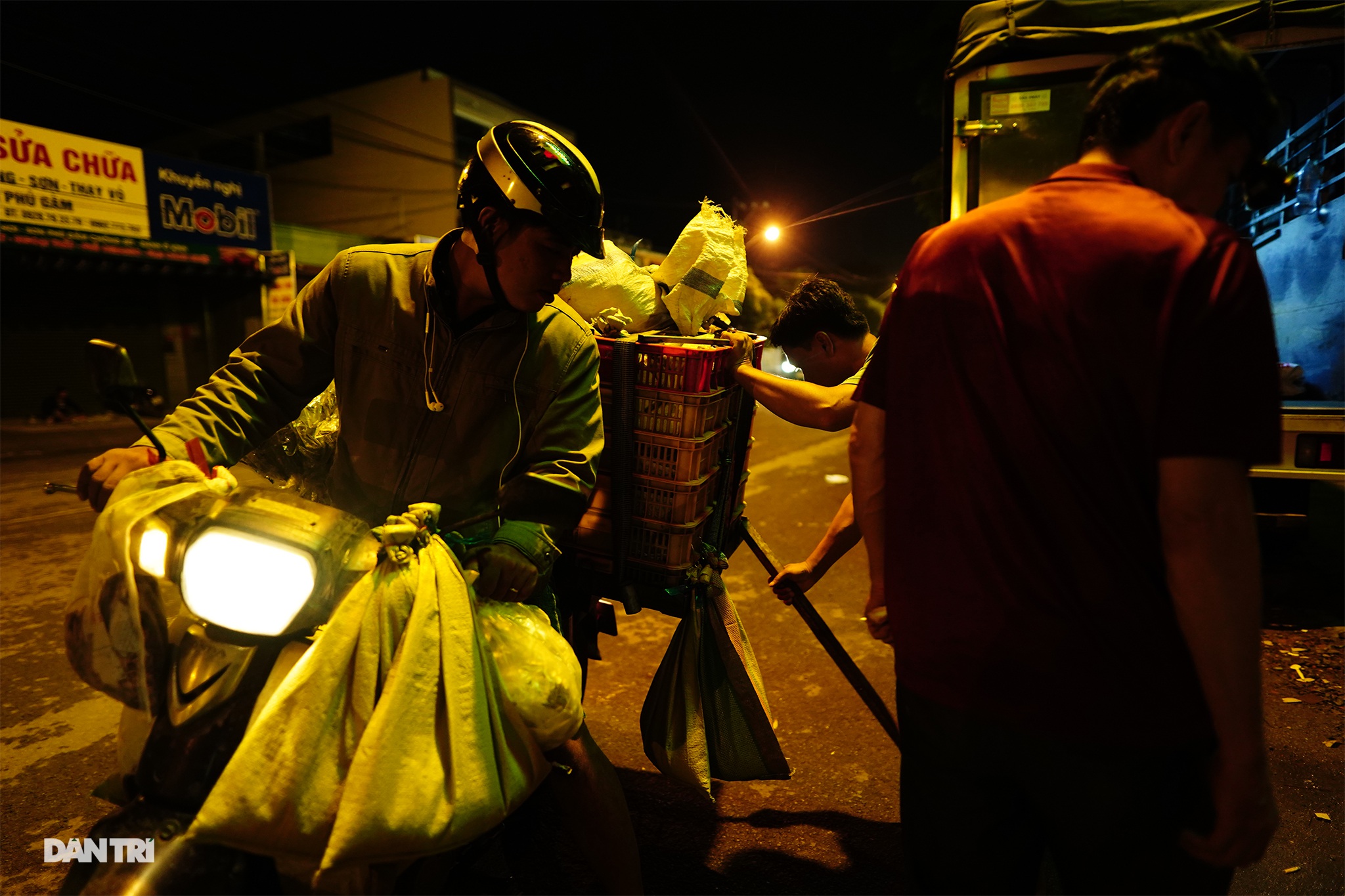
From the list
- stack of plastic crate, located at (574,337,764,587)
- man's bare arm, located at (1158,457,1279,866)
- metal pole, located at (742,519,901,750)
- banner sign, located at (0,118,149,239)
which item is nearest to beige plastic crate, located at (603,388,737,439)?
stack of plastic crate, located at (574,337,764,587)

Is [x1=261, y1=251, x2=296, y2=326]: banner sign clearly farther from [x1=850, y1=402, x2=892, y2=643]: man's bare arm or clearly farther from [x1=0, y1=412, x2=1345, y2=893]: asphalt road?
[x1=850, y1=402, x2=892, y2=643]: man's bare arm

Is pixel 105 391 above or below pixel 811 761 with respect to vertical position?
above

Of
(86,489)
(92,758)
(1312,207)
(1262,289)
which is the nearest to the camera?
(1262,289)

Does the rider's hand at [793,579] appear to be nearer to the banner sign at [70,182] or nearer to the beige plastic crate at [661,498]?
the beige plastic crate at [661,498]

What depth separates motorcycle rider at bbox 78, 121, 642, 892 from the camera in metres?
1.96

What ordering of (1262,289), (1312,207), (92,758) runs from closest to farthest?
(1262,289)
(92,758)
(1312,207)

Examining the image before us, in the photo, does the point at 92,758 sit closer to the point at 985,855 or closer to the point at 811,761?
the point at 811,761

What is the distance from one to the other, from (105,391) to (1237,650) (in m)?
2.09

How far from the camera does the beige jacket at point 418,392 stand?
2025 millimetres

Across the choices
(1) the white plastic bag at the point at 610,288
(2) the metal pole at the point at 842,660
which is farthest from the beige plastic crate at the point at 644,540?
(1) the white plastic bag at the point at 610,288

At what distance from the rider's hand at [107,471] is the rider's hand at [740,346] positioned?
1671mm

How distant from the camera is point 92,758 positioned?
123 inches

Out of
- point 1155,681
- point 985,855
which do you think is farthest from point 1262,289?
point 985,855

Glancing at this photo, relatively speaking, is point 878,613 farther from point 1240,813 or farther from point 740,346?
point 740,346
